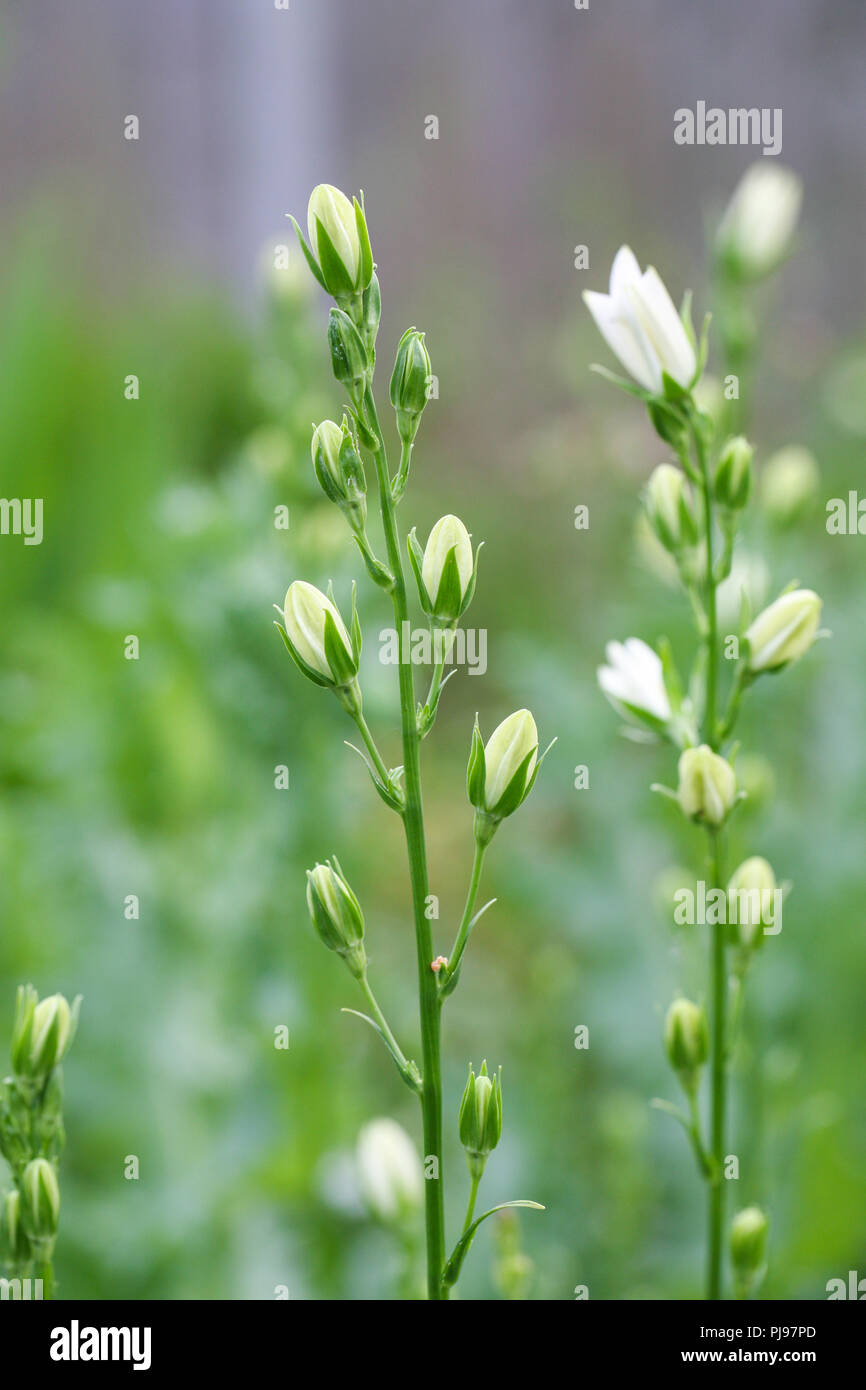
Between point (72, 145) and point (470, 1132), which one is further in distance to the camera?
point (72, 145)

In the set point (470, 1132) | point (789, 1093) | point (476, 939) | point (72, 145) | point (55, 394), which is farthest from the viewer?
point (72, 145)

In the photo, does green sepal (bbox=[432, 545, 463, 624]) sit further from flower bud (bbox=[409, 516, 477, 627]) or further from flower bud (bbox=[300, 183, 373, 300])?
flower bud (bbox=[300, 183, 373, 300])

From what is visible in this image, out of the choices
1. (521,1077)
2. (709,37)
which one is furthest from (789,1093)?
(709,37)

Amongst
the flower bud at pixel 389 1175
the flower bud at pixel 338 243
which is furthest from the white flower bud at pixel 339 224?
the flower bud at pixel 389 1175

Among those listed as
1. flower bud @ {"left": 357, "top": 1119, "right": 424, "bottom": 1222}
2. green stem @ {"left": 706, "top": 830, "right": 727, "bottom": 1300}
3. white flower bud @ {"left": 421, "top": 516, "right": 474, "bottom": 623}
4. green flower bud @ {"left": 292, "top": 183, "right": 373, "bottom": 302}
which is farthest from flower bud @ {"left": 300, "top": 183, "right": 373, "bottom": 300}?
flower bud @ {"left": 357, "top": 1119, "right": 424, "bottom": 1222}

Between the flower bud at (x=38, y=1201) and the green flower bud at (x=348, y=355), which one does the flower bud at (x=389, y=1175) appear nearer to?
the flower bud at (x=38, y=1201)

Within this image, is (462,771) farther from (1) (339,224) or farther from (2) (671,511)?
(1) (339,224)

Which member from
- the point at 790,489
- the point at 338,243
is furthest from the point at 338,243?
the point at 790,489

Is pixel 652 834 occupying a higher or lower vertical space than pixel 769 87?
lower
